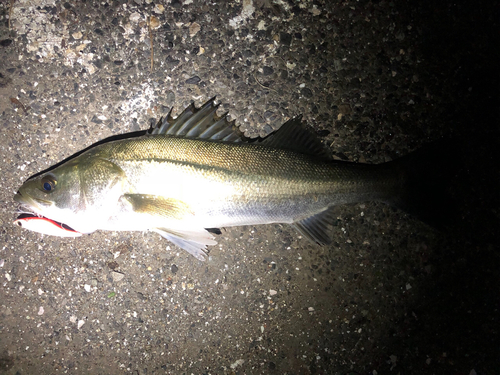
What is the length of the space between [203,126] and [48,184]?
3.88 ft

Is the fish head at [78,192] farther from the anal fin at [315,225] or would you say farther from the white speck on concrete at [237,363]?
the white speck on concrete at [237,363]

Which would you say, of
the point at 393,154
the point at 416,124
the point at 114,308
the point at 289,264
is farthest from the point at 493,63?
the point at 114,308

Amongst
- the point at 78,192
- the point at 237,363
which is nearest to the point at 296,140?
the point at 78,192

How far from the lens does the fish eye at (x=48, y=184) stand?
1.98m

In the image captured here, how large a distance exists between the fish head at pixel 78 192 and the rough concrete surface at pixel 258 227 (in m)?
0.43

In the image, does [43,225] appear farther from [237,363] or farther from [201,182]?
[237,363]

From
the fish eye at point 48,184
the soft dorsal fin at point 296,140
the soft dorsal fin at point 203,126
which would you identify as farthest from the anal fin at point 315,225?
the fish eye at point 48,184

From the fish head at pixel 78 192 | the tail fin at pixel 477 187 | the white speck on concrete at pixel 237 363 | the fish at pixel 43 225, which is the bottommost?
the white speck on concrete at pixel 237 363

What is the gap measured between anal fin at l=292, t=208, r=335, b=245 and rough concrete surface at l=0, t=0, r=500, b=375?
28cm

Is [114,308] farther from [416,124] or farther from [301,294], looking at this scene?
[416,124]

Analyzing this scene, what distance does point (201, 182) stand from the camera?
190 cm

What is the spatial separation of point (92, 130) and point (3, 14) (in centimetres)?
122

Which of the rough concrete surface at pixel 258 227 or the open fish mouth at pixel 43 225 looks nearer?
the open fish mouth at pixel 43 225

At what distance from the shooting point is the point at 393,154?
93.3 inches
